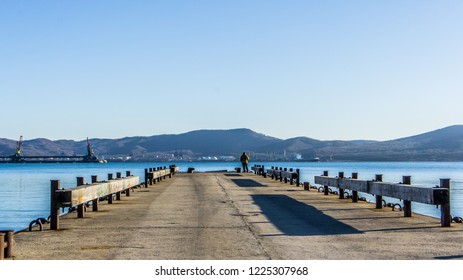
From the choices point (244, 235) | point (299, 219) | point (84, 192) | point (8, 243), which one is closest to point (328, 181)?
point (299, 219)

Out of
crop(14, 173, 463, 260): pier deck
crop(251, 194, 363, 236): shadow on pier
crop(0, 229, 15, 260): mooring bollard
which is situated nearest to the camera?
crop(0, 229, 15, 260): mooring bollard

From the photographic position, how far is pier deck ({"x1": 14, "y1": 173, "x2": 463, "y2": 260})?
11289mm

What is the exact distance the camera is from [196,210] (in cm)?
2006

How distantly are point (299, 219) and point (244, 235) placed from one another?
3.87 meters

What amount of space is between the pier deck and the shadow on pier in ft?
0.07

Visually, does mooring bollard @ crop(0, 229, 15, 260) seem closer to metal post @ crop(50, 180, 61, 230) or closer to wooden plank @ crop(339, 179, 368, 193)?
metal post @ crop(50, 180, 61, 230)

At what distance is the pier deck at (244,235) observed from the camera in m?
11.3

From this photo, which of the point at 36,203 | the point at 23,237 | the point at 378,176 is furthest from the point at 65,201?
the point at 36,203

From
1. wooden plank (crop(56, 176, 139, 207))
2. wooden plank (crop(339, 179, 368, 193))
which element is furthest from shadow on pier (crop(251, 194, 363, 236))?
wooden plank (crop(56, 176, 139, 207))

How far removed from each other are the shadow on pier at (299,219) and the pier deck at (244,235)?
2 centimetres

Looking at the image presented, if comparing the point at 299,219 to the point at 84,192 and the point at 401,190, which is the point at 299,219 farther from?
the point at 84,192

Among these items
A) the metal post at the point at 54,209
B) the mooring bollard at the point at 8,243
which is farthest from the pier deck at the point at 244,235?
the metal post at the point at 54,209
